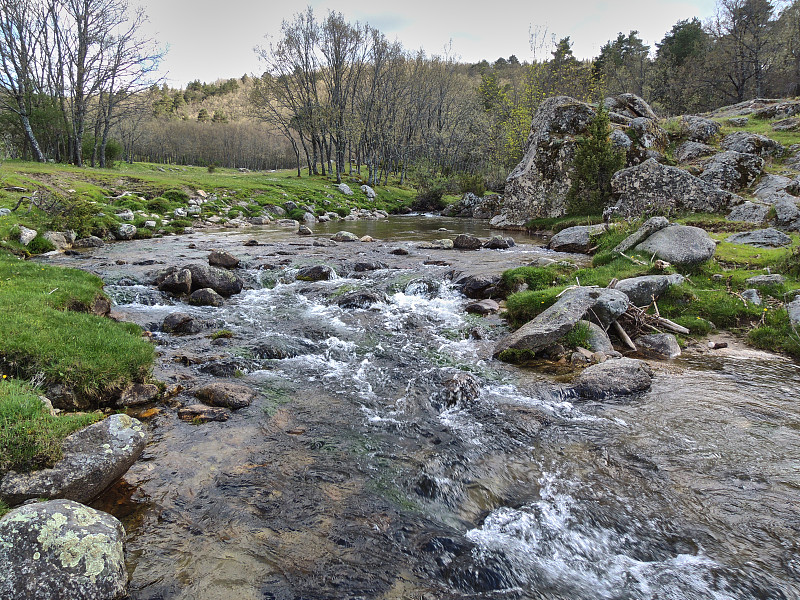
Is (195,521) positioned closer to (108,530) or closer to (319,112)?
(108,530)

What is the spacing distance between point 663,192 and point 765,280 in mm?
13554

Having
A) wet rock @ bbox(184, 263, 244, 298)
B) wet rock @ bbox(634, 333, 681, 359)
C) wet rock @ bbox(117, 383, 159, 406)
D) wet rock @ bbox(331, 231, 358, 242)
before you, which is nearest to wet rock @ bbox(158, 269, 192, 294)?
wet rock @ bbox(184, 263, 244, 298)

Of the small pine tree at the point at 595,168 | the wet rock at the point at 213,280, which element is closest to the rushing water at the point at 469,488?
the wet rock at the point at 213,280

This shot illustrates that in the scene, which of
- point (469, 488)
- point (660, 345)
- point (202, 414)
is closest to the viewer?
point (469, 488)

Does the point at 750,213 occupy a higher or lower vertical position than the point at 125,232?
higher

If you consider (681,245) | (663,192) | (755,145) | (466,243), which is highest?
(755,145)

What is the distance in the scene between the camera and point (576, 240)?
65.4ft

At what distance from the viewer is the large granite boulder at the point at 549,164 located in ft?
93.9

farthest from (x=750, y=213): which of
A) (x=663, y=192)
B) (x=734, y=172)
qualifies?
(x=734, y=172)

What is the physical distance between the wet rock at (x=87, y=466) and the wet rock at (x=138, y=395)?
1.71 metres

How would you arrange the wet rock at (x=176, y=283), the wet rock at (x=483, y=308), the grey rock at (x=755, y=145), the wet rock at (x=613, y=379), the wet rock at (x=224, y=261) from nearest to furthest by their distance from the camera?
the wet rock at (x=613, y=379), the wet rock at (x=483, y=308), the wet rock at (x=176, y=283), the wet rock at (x=224, y=261), the grey rock at (x=755, y=145)

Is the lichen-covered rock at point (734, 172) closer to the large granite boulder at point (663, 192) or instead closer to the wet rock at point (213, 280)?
the large granite boulder at point (663, 192)

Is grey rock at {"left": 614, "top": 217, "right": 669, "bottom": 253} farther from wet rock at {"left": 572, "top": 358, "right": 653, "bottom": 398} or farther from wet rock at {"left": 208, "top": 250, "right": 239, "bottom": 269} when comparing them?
→ wet rock at {"left": 208, "top": 250, "right": 239, "bottom": 269}

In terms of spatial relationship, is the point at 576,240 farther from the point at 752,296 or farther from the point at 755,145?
the point at 755,145
